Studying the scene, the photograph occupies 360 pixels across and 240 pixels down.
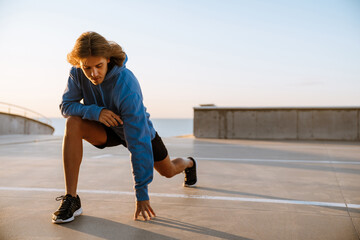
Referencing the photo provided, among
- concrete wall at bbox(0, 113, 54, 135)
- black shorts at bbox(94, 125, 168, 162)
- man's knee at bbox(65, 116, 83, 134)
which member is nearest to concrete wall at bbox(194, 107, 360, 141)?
black shorts at bbox(94, 125, 168, 162)

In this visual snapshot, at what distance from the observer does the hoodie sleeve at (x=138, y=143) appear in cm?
226

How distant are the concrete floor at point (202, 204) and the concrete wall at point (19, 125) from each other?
45.3 ft

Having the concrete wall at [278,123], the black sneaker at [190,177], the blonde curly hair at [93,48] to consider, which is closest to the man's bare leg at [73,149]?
the blonde curly hair at [93,48]

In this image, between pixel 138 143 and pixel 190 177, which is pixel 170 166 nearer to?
pixel 190 177

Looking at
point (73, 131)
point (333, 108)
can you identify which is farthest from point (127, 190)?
point (333, 108)

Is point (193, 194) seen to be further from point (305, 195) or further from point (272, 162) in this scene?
point (272, 162)

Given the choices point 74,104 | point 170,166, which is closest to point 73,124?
point 74,104

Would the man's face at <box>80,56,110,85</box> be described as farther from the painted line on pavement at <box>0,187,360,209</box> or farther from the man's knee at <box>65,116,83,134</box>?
the painted line on pavement at <box>0,187,360,209</box>

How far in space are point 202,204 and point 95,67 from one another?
1.41 meters

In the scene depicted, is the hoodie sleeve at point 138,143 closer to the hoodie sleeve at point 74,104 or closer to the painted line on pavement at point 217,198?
the hoodie sleeve at point 74,104

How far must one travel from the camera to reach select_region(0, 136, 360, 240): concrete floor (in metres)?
2.08

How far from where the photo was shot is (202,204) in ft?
8.97

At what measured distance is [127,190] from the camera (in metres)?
3.23

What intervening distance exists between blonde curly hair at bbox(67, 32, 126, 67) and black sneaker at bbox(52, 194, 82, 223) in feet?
3.34
